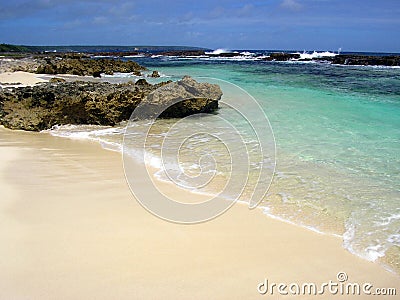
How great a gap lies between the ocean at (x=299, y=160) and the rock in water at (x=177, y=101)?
0.40 metres

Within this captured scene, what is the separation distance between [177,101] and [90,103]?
2.15 meters

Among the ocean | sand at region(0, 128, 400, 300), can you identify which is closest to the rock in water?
the ocean

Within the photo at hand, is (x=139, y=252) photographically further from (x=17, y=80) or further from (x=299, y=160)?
(x=17, y=80)

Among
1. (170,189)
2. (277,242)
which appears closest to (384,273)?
(277,242)

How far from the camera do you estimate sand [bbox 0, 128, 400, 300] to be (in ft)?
9.01

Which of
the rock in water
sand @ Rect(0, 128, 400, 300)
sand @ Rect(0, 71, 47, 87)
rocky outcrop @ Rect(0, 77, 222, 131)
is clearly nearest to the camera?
sand @ Rect(0, 128, 400, 300)

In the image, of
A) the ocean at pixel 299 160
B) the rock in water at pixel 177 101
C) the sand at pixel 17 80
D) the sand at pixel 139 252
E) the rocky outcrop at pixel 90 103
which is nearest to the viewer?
the sand at pixel 139 252

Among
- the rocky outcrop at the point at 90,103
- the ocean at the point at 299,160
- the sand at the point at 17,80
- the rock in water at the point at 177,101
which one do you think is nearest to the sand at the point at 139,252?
the ocean at the point at 299,160

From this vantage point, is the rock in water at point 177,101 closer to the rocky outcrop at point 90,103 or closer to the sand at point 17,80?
the rocky outcrop at point 90,103

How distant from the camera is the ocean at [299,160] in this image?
4.03 meters

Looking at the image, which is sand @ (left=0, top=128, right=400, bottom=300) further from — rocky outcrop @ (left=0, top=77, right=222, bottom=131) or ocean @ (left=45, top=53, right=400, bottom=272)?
rocky outcrop @ (left=0, top=77, right=222, bottom=131)

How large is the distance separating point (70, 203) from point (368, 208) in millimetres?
3327

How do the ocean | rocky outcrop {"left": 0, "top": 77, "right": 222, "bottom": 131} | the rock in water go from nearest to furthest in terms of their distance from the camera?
1. the ocean
2. rocky outcrop {"left": 0, "top": 77, "right": 222, "bottom": 131}
3. the rock in water

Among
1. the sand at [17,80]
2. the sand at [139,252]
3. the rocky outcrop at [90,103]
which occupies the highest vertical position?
the sand at [17,80]
